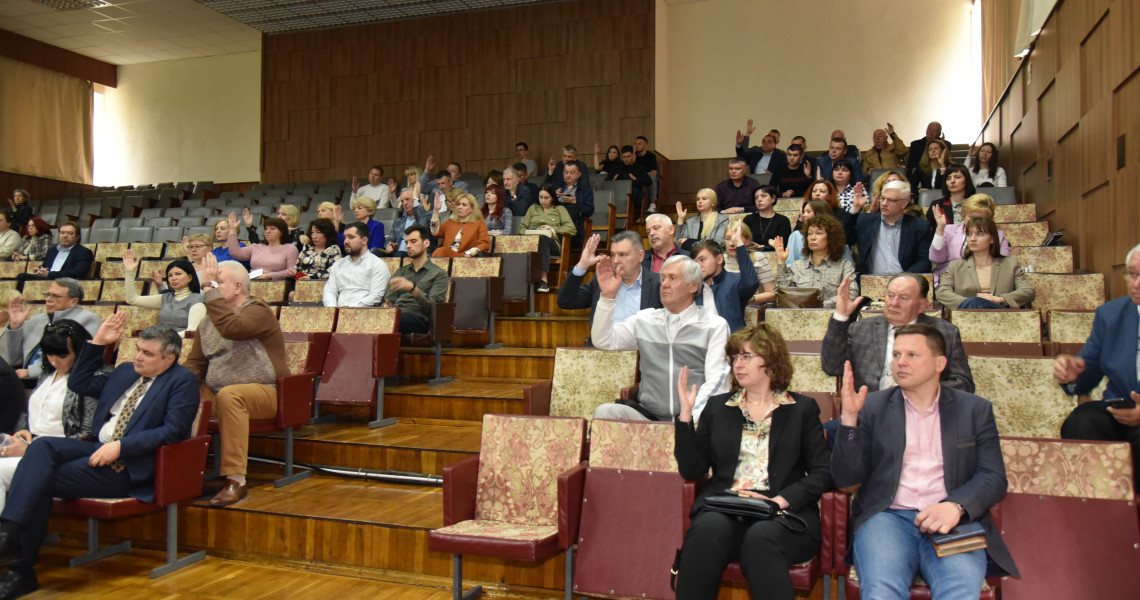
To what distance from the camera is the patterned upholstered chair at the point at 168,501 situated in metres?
2.86

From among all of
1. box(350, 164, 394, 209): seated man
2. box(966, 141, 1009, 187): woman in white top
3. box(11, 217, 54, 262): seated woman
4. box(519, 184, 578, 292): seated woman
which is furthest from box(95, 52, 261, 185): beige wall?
box(966, 141, 1009, 187): woman in white top

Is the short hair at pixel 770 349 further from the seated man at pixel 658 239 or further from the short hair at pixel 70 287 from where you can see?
the short hair at pixel 70 287

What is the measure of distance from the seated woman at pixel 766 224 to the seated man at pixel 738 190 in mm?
1052

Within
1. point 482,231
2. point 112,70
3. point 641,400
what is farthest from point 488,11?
point 641,400

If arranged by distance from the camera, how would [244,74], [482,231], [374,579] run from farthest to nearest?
[244,74]
[482,231]
[374,579]

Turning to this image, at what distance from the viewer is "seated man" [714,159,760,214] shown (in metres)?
6.39

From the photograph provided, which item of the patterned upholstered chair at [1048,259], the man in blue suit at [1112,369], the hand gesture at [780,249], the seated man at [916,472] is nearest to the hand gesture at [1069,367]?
the man in blue suit at [1112,369]

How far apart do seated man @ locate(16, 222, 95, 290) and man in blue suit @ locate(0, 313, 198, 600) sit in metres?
3.68

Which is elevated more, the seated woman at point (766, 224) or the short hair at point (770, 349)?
the seated woman at point (766, 224)

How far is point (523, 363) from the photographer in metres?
4.55

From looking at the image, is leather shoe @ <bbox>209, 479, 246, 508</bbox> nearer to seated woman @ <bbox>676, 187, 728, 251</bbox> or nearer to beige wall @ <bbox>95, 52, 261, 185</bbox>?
seated woman @ <bbox>676, 187, 728, 251</bbox>

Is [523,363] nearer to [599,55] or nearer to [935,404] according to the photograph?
[935,404]

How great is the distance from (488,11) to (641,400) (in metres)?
7.86

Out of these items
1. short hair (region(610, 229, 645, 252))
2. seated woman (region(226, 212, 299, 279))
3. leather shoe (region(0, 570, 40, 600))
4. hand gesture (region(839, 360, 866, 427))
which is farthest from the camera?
seated woman (region(226, 212, 299, 279))
